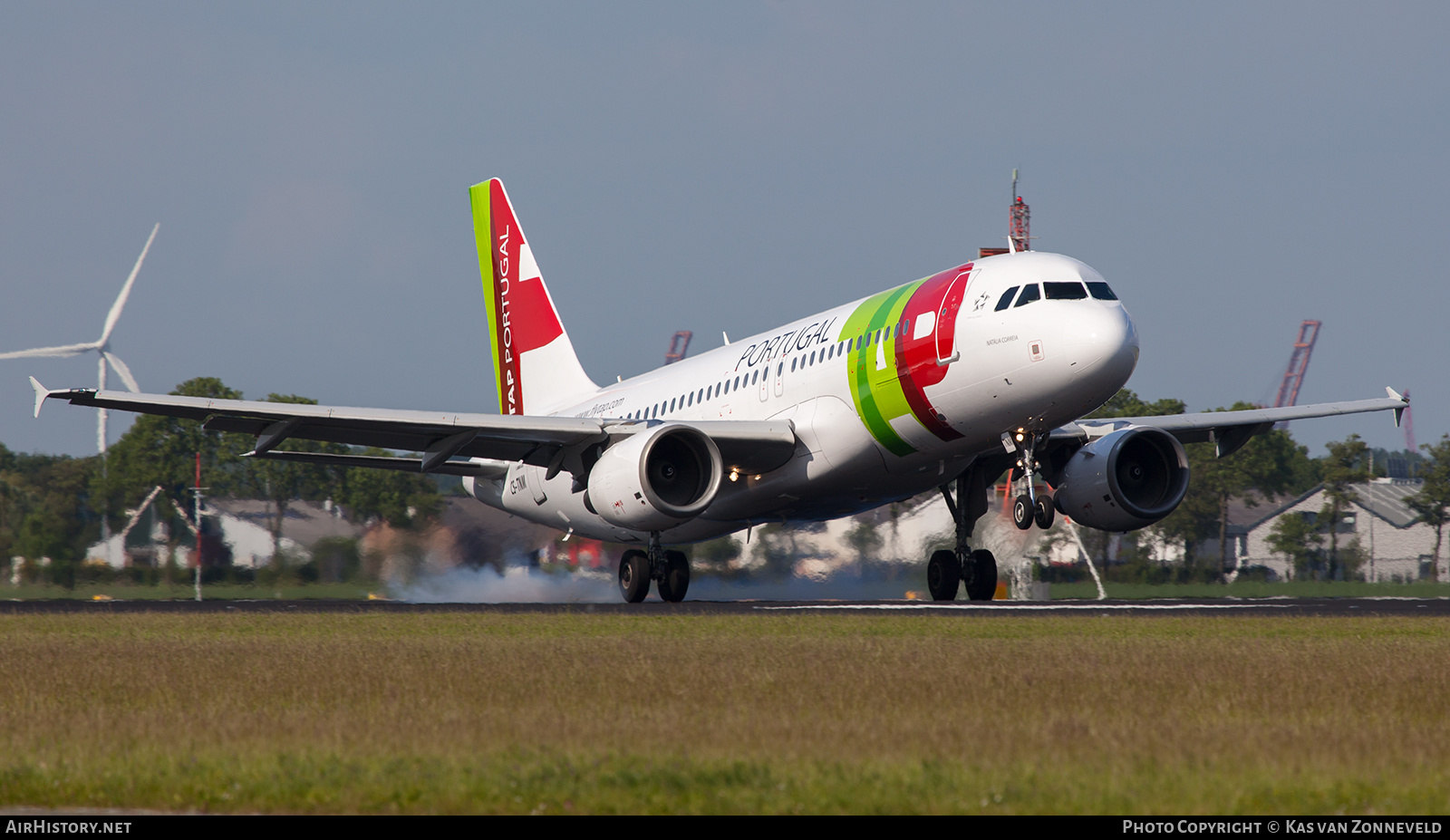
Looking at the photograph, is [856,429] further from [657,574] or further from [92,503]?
[92,503]

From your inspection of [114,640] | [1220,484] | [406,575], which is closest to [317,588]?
[406,575]

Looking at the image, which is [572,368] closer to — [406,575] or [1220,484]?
[406,575]

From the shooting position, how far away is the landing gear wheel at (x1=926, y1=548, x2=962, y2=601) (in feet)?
101

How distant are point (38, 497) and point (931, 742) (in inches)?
1440

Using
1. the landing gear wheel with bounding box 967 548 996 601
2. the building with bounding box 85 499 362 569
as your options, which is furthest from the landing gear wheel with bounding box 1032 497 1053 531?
the building with bounding box 85 499 362 569

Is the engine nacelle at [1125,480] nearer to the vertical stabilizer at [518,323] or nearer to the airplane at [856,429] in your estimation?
the airplane at [856,429]

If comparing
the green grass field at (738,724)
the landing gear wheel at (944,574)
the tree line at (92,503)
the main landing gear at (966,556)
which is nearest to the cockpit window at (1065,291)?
the main landing gear at (966,556)

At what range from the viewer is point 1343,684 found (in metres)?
11.7

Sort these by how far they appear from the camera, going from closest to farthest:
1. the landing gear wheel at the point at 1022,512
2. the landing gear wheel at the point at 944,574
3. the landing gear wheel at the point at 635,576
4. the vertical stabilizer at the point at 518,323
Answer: the landing gear wheel at the point at 1022,512
the landing gear wheel at the point at 944,574
the landing gear wheel at the point at 635,576
the vertical stabilizer at the point at 518,323

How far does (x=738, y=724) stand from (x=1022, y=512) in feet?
49.6

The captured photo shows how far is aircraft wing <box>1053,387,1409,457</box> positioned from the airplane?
6cm

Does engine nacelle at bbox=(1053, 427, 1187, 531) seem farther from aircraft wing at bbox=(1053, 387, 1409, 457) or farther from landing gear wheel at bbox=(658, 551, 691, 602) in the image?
landing gear wheel at bbox=(658, 551, 691, 602)

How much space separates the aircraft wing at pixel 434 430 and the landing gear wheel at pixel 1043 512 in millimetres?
5113

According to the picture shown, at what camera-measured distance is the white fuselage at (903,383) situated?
23.4 metres
